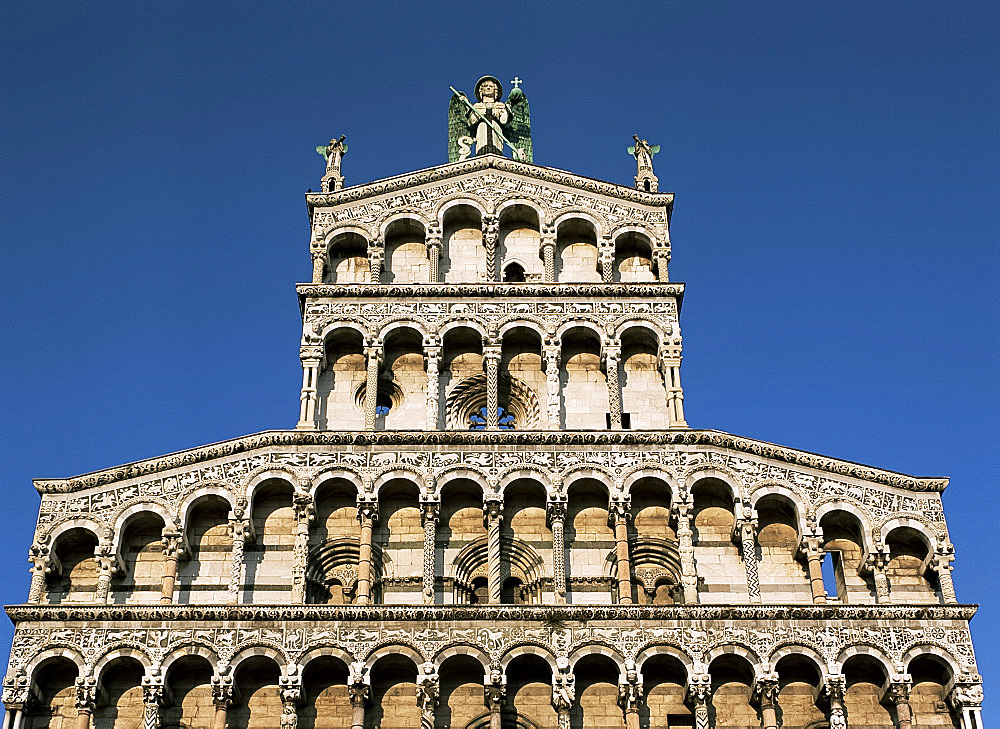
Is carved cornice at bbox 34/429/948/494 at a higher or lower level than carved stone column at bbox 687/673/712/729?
higher

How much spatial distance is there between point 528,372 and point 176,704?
8.56 m

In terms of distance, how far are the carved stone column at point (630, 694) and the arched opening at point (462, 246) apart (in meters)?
9.19

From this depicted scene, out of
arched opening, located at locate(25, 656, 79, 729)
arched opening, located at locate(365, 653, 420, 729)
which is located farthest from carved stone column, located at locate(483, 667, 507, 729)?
arched opening, located at locate(25, 656, 79, 729)

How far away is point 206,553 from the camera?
88.2 ft

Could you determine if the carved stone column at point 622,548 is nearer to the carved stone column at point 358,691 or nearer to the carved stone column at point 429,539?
the carved stone column at point 429,539

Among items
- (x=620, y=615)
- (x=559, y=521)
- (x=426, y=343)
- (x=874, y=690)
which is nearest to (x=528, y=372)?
(x=426, y=343)

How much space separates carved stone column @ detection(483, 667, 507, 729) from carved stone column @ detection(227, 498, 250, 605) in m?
4.24

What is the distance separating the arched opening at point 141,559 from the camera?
26.4m

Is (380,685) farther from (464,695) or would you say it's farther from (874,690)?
(874,690)

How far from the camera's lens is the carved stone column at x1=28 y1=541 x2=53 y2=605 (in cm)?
2591

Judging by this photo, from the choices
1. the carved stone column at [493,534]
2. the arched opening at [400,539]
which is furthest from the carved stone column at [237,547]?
the carved stone column at [493,534]

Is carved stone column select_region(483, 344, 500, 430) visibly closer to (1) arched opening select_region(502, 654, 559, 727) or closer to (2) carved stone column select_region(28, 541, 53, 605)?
(1) arched opening select_region(502, 654, 559, 727)

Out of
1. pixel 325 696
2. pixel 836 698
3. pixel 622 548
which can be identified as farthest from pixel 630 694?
pixel 325 696

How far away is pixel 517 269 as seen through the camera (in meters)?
31.7
